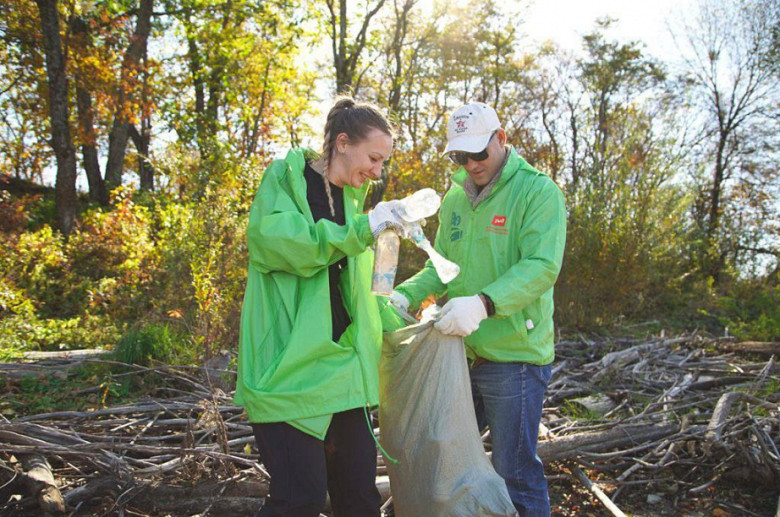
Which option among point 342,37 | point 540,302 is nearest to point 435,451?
point 540,302

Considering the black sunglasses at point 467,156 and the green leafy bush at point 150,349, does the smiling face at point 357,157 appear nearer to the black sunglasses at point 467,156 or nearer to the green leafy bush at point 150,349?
the black sunglasses at point 467,156

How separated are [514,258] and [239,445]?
81.7 inches

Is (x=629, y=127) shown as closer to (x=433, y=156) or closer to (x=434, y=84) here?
(x=433, y=156)

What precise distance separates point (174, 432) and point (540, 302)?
2555 millimetres

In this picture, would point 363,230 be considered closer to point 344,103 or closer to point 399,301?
point 344,103

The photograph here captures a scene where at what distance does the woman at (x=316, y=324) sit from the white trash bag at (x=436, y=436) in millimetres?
205

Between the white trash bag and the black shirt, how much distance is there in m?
0.32

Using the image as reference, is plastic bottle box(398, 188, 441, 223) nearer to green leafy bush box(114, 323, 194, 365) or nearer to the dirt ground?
the dirt ground

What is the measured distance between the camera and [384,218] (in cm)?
196

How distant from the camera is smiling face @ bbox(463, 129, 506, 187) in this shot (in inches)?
97.7

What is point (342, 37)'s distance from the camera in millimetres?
9953

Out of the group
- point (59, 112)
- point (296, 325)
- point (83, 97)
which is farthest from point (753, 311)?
point (83, 97)

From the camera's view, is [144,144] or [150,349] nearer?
[150,349]

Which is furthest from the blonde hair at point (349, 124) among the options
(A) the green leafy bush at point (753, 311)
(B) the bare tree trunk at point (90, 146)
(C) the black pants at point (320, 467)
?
(B) the bare tree trunk at point (90, 146)
